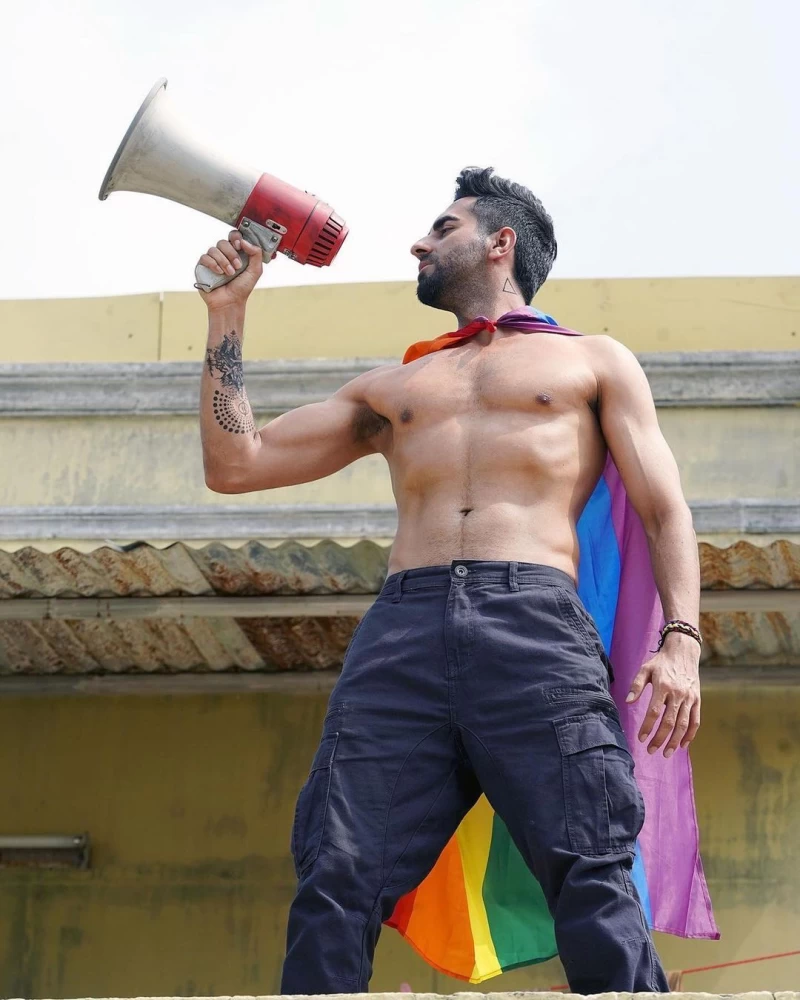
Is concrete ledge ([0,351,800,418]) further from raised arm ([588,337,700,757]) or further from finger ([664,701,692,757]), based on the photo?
finger ([664,701,692,757])

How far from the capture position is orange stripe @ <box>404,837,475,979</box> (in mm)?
3893

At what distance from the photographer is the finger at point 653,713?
3.27 m

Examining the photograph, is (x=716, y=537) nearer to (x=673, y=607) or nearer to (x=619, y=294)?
(x=619, y=294)

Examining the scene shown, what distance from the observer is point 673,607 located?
3.44 metres

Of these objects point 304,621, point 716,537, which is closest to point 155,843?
point 304,621

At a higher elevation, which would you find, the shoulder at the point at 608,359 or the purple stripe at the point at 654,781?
the shoulder at the point at 608,359

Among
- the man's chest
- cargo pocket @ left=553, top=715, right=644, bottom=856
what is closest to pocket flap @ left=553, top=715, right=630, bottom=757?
cargo pocket @ left=553, top=715, right=644, bottom=856

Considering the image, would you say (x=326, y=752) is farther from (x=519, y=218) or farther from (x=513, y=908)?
(x=519, y=218)

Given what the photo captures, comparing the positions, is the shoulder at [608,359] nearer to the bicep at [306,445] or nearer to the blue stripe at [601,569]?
the blue stripe at [601,569]

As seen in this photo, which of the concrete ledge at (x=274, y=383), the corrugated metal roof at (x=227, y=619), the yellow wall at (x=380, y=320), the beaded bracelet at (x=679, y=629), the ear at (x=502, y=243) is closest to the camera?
the beaded bracelet at (x=679, y=629)

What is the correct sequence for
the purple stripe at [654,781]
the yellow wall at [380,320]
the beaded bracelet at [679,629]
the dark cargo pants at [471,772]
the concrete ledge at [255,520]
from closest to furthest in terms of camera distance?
the dark cargo pants at [471,772] < the beaded bracelet at [679,629] < the purple stripe at [654,781] < the concrete ledge at [255,520] < the yellow wall at [380,320]

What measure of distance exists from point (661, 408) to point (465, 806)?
3.94 m

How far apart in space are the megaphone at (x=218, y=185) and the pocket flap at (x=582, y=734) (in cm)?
124

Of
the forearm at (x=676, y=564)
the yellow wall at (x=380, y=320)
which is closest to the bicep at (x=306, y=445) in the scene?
the forearm at (x=676, y=564)
